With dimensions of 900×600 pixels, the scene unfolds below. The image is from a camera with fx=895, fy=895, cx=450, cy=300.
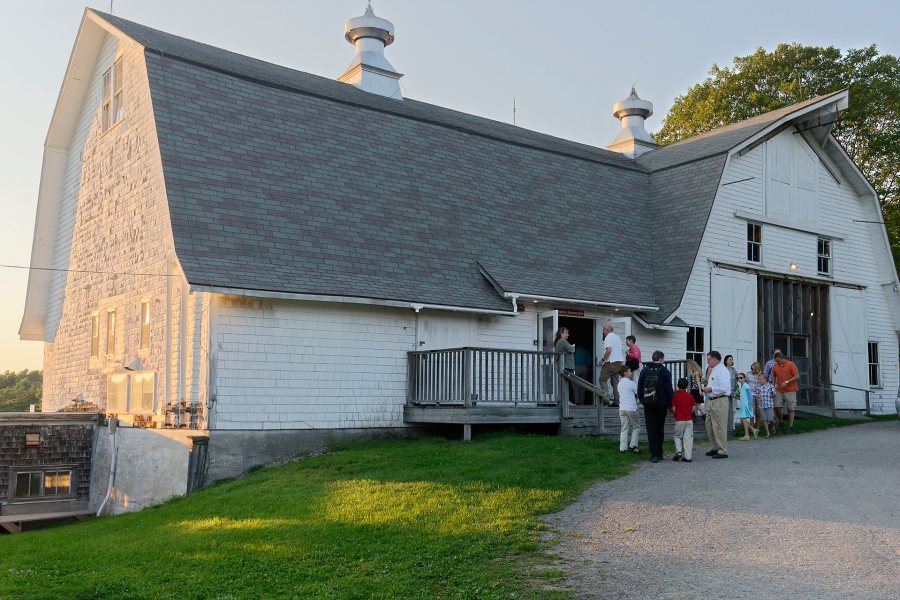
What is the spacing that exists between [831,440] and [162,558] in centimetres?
1316

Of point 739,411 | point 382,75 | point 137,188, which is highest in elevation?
point 382,75

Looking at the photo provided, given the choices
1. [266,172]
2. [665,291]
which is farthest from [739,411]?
[266,172]

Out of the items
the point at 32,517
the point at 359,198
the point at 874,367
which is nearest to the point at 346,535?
the point at 359,198

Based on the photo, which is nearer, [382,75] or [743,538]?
[743,538]

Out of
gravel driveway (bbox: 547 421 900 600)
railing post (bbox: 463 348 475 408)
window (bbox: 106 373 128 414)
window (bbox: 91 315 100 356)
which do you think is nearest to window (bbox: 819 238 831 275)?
gravel driveway (bbox: 547 421 900 600)

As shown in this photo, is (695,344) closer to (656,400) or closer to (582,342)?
(582,342)

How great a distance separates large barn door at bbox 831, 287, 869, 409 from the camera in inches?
968

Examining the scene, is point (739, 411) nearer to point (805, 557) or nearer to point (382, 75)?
point (805, 557)

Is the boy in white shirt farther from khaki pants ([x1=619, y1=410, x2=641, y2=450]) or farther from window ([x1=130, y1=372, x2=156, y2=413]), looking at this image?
window ([x1=130, y1=372, x2=156, y2=413])

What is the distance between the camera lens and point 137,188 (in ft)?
59.1

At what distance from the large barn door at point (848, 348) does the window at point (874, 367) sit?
0.62 m

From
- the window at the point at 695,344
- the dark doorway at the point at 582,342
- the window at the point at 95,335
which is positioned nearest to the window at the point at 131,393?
the window at the point at 95,335

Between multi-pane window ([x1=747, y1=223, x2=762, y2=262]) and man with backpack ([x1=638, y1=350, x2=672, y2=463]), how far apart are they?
33.5ft

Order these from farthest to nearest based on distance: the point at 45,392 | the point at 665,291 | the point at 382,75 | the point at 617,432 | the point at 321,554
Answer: the point at 382,75 → the point at 45,392 → the point at 665,291 → the point at 617,432 → the point at 321,554
